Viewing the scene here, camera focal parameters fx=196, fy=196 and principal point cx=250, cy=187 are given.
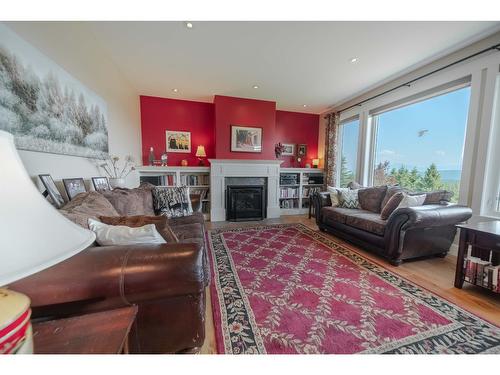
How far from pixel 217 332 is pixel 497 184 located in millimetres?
3163

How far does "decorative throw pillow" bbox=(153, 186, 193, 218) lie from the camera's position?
247 centimetres

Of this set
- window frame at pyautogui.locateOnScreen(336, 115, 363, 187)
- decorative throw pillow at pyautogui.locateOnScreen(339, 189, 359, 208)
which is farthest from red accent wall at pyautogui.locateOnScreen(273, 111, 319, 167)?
decorative throw pillow at pyautogui.locateOnScreen(339, 189, 359, 208)

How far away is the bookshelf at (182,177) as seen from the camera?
12.6 ft

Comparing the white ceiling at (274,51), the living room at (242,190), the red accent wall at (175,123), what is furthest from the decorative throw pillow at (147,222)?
the red accent wall at (175,123)

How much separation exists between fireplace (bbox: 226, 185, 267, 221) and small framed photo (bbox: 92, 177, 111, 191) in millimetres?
2114

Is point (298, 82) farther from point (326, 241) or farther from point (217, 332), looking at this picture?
point (217, 332)

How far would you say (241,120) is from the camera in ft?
13.5

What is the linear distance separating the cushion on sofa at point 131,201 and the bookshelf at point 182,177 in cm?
132

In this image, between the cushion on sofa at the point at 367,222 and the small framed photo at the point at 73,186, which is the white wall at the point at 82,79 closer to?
the small framed photo at the point at 73,186

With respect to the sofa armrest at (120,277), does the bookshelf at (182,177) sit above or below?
above

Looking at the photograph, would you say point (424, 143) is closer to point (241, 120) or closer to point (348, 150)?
point (348, 150)

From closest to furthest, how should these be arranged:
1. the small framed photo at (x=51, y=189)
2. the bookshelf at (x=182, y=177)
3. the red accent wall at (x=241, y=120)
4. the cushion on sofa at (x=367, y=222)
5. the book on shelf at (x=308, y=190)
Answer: the small framed photo at (x=51, y=189) < the cushion on sofa at (x=367, y=222) < the bookshelf at (x=182, y=177) < the red accent wall at (x=241, y=120) < the book on shelf at (x=308, y=190)

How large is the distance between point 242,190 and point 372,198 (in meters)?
2.32
